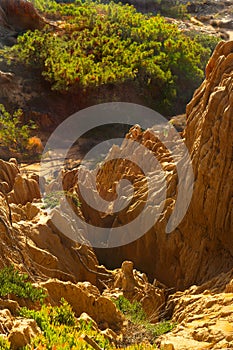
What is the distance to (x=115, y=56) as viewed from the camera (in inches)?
981

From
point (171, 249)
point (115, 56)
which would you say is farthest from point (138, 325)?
point (115, 56)

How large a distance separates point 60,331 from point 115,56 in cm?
2259

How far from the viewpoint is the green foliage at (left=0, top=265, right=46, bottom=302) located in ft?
17.1

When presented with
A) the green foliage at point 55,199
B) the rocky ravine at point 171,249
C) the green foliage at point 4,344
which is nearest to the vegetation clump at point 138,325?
the rocky ravine at point 171,249

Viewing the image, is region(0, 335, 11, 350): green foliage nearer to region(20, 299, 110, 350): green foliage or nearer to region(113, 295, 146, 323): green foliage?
region(20, 299, 110, 350): green foliage

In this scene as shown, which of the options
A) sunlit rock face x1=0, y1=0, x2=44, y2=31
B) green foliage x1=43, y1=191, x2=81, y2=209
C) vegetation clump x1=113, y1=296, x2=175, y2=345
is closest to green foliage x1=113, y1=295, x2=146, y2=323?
vegetation clump x1=113, y1=296, x2=175, y2=345

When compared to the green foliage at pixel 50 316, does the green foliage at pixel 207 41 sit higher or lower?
higher

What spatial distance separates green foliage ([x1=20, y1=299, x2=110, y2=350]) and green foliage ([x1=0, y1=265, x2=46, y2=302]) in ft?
0.72

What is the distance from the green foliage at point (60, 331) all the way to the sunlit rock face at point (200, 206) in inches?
153

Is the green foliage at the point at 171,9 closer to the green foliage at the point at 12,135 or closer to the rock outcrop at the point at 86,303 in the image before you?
the green foliage at the point at 12,135

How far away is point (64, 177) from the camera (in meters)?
12.7

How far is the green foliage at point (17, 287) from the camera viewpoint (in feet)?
17.1

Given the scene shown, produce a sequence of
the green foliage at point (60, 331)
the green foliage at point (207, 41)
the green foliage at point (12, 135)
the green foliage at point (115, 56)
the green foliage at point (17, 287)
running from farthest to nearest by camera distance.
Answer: the green foliage at point (207, 41)
the green foliage at point (115, 56)
the green foliage at point (12, 135)
the green foliage at point (17, 287)
the green foliage at point (60, 331)

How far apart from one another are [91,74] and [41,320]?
1986cm
